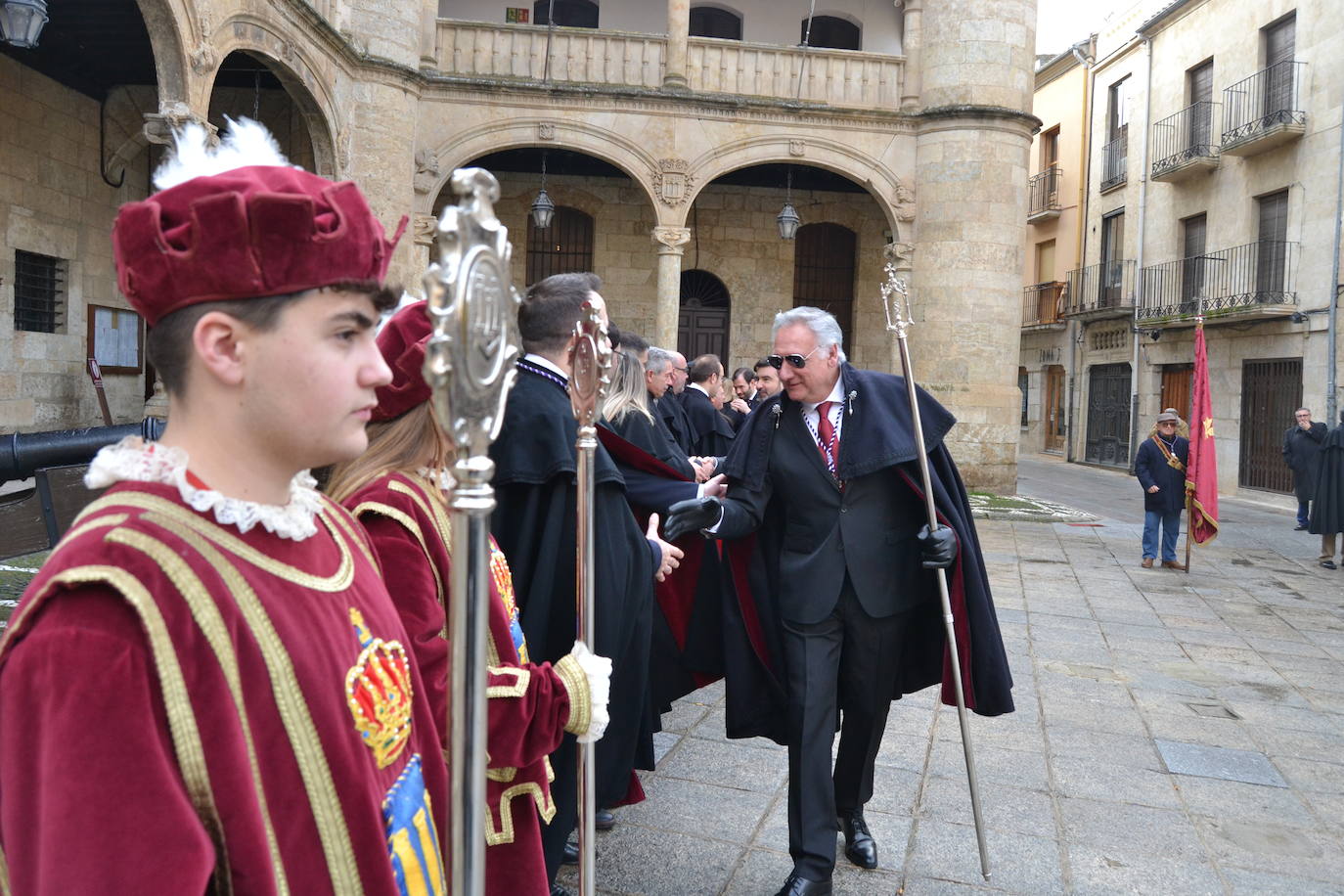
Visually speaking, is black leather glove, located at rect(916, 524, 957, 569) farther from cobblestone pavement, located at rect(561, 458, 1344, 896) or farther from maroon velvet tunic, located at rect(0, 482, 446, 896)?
maroon velvet tunic, located at rect(0, 482, 446, 896)

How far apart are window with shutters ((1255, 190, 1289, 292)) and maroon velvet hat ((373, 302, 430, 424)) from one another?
72.2ft

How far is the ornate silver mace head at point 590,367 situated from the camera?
234cm

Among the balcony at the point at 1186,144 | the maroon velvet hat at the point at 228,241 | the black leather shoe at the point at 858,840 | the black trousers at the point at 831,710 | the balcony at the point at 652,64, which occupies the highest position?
the balcony at the point at 1186,144

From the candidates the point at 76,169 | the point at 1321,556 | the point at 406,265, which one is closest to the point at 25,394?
the point at 76,169

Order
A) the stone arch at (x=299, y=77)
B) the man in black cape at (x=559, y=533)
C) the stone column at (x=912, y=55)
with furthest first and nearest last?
the stone column at (x=912, y=55) < the stone arch at (x=299, y=77) < the man in black cape at (x=559, y=533)

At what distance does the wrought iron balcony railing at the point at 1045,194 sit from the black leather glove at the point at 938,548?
1129 inches

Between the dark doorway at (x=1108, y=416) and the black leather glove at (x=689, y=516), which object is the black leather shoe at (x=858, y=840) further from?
the dark doorway at (x=1108, y=416)

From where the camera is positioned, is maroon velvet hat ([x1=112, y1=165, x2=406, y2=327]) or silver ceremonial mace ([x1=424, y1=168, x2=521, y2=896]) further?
maroon velvet hat ([x1=112, y1=165, x2=406, y2=327])

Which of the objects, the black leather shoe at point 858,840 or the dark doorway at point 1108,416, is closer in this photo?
the black leather shoe at point 858,840

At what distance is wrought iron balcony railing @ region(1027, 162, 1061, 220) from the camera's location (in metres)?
30.3

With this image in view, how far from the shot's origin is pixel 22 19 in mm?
6695

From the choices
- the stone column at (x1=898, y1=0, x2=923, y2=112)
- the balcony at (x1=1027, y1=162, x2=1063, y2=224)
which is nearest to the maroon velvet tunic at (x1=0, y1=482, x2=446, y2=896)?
the stone column at (x1=898, y1=0, x2=923, y2=112)

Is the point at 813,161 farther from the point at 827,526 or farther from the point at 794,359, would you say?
the point at 827,526

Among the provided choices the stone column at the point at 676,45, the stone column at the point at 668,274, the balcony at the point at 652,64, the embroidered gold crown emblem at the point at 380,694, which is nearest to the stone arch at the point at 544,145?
the stone column at the point at 668,274
